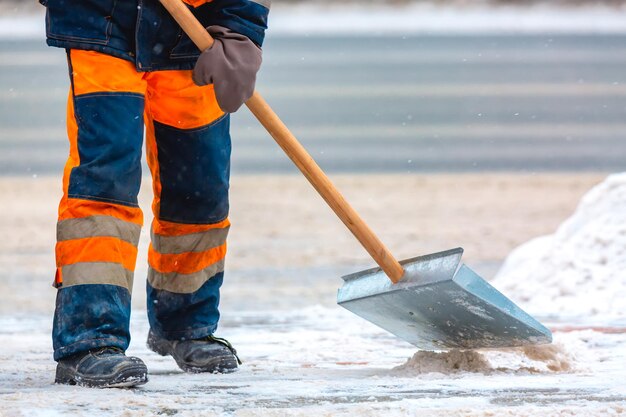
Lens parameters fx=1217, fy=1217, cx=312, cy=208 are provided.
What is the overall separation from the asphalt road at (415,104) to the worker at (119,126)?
213 inches

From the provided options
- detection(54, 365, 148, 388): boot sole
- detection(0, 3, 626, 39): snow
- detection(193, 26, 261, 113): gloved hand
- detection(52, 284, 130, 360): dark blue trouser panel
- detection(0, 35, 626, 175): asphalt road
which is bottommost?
detection(54, 365, 148, 388): boot sole

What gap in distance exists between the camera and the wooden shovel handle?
11.0ft

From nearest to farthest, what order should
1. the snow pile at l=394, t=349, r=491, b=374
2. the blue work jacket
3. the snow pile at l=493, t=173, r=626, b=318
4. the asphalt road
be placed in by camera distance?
the blue work jacket, the snow pile at l=394, t=349, r=491, b=374, the snow pile at l=493, t=173, r=626, b=318, the asphalt road

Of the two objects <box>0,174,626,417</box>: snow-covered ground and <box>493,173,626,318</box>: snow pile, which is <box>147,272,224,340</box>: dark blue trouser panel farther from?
<box>493,173,626,318</box>: snow pile

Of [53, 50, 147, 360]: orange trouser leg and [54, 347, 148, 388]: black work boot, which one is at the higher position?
[53, 50, 147, 360]: orange trouser leg

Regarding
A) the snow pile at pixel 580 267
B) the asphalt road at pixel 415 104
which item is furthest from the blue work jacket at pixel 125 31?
→ the asphalt road at pixel 415 104

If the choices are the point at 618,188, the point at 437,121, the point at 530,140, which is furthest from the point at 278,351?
the point at 437,121

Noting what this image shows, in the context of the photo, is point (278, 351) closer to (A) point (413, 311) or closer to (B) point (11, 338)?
(A) point (413, 311)

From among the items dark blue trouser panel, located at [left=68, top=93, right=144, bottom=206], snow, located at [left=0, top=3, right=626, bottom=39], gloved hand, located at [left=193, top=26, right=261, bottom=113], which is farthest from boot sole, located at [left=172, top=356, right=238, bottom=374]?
snow, located at [left=0, top=3, right=626, bottom=39]

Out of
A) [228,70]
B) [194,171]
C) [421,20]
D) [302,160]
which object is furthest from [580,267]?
[421,20]

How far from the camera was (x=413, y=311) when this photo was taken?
11.4ft

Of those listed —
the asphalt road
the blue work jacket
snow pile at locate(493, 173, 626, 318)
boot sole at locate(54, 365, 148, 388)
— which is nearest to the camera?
boot sole at locate(54, 365, 148, 388)

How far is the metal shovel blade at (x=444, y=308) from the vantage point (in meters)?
3.33

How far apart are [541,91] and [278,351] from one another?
9474 millimetres
